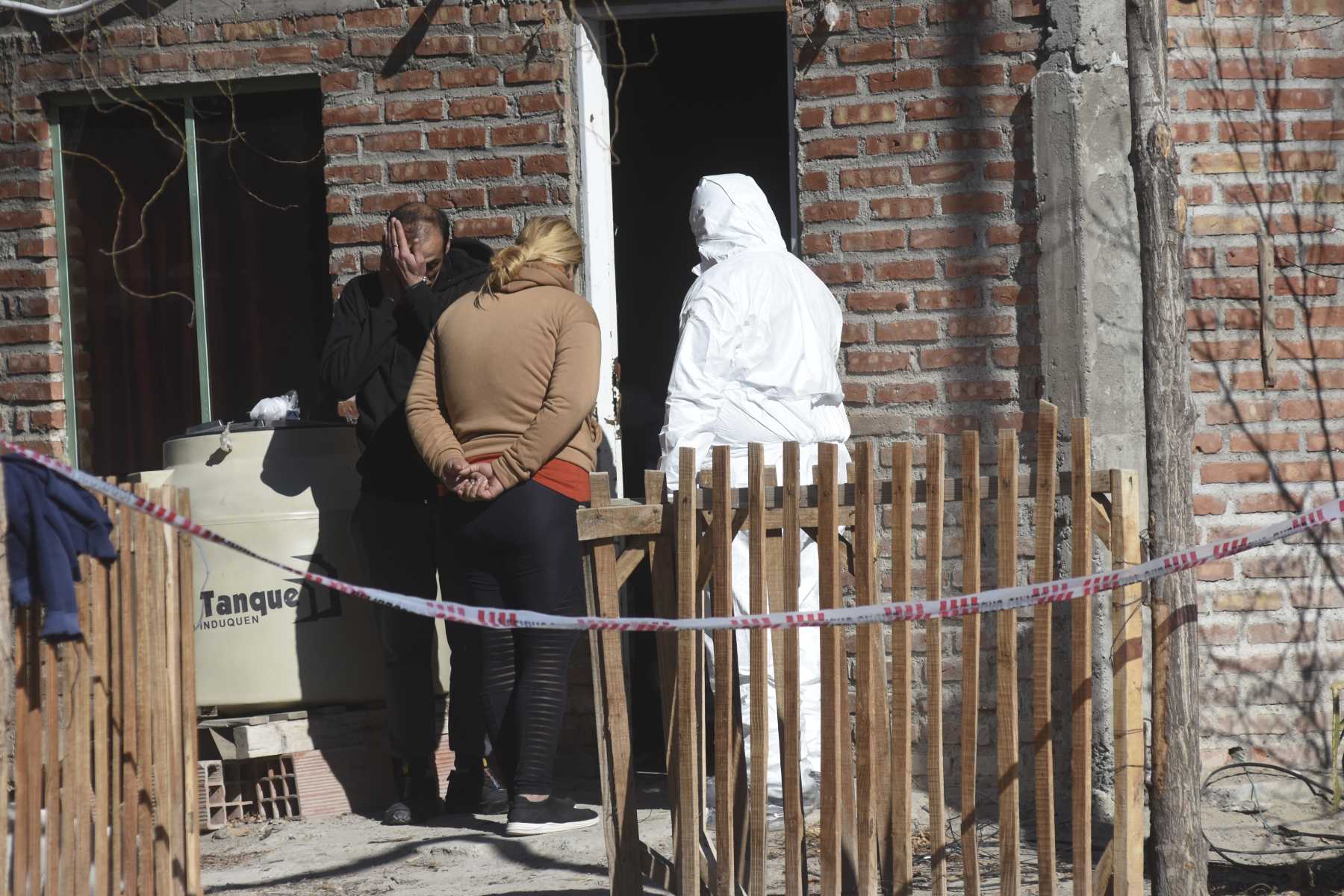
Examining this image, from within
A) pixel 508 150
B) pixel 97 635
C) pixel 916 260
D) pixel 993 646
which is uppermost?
pixel 508 150

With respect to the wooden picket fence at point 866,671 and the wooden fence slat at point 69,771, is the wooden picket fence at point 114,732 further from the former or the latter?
the wooden picket fence at point 866,671

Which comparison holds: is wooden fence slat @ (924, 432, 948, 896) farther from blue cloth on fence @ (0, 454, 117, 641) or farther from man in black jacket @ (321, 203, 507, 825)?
blue cloth on fence @ (0, 454, 117, 641)

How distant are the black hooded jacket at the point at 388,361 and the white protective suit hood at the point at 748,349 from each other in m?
0.78

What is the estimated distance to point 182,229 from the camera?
214 inches

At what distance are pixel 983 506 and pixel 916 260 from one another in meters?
0.86

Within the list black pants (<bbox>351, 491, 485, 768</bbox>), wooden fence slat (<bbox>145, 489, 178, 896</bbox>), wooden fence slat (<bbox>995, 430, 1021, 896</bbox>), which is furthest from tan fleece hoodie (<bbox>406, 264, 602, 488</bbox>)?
wooden fence slat (<bbox>995, 430, 1021, 896</bbox>)

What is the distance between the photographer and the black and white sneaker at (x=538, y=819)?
14.1 feet

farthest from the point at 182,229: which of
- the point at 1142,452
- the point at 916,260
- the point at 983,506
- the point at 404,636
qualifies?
the point at 1142,452

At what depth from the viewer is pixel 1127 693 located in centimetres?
317

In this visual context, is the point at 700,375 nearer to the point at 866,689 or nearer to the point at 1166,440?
the point at 866,689

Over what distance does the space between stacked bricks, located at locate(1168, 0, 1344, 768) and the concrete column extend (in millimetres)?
260

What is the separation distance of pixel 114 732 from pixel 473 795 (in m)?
1.52

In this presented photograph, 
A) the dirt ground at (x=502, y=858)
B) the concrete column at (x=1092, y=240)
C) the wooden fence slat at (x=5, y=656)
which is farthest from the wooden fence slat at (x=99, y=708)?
the concrete column at (x=1092, y=240)

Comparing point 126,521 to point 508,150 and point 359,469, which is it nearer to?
point 359,469
